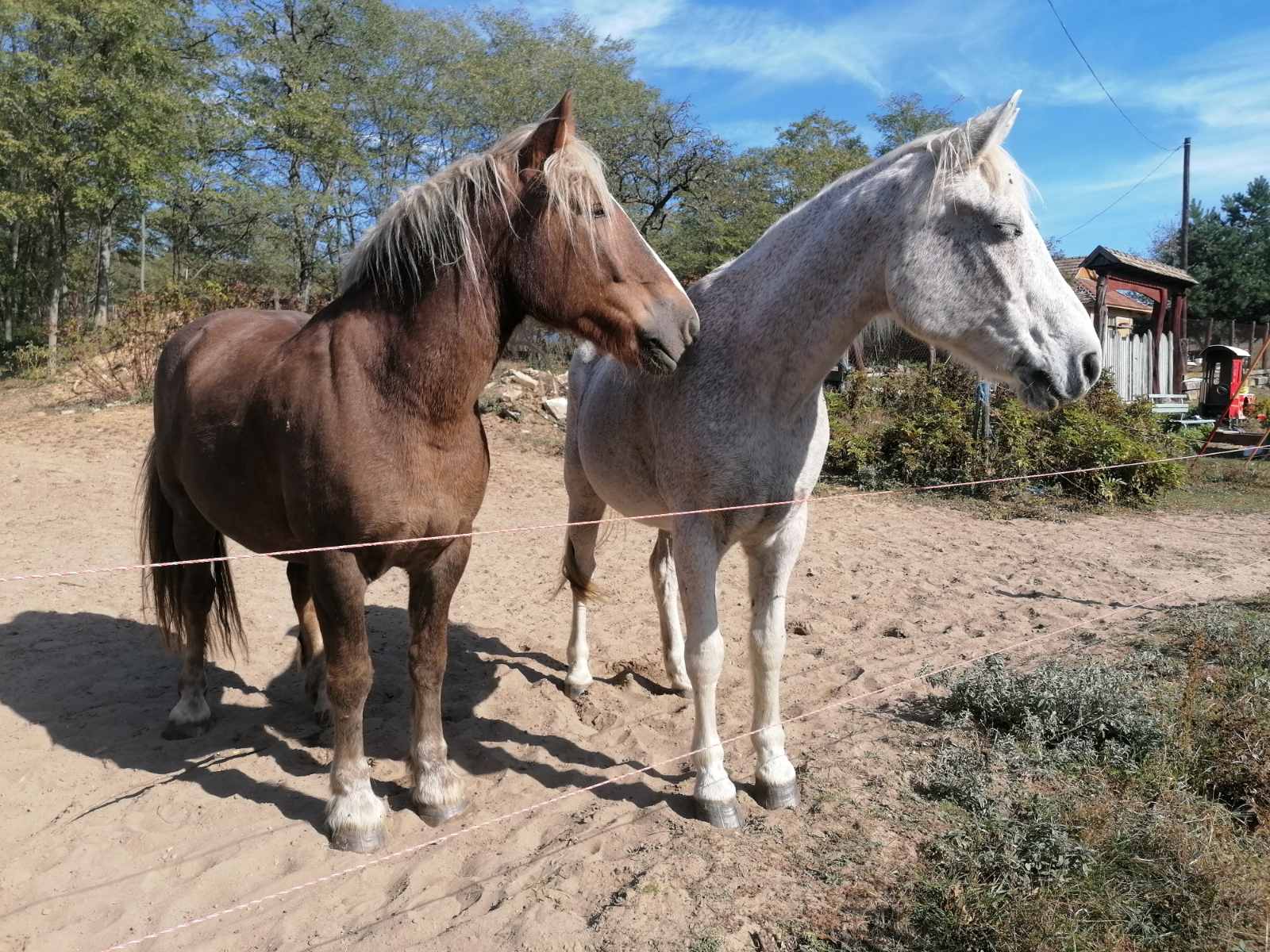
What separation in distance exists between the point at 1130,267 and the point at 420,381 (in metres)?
18.2

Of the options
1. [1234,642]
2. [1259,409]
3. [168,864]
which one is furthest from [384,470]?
[1259,409]

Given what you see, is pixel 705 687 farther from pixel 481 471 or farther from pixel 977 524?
pixel 977 524

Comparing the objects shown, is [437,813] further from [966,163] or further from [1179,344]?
[1179,344]

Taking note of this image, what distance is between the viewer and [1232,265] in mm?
35344

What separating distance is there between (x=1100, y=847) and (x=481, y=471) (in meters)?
2.34

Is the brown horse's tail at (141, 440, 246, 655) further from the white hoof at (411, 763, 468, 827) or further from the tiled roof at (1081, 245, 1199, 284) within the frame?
the tiled roof at (1081, 245, 1199, 284)

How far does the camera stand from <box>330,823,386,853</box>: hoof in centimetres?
270

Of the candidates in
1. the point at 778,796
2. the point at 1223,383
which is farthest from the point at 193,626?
the point at 1223,383

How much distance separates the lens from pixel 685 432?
270 centimetres

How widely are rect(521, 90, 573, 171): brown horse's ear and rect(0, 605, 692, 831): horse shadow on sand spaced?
2354 millimetres

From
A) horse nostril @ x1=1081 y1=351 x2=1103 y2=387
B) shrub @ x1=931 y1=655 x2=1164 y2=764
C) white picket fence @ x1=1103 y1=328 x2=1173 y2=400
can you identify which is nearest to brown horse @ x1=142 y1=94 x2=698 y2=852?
horse nostril @ x1=1081 y1=351 x2=1103 y2=387

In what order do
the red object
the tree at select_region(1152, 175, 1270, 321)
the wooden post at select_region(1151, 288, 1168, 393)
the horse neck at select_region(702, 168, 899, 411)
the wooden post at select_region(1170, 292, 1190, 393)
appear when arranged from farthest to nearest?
the tree at select_region(1152, 175, 1270, 321), the wooden post at select_region(1170, 292, 1190, 393), the wooden post at select_region(1151, 288, 1168, 393), the red object, the horse neck at select_region(702, 168, 899, 411)

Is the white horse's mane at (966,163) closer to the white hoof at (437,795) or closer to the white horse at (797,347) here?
the white horse at (797,347)

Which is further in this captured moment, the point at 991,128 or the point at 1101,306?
the point at 1101,306
